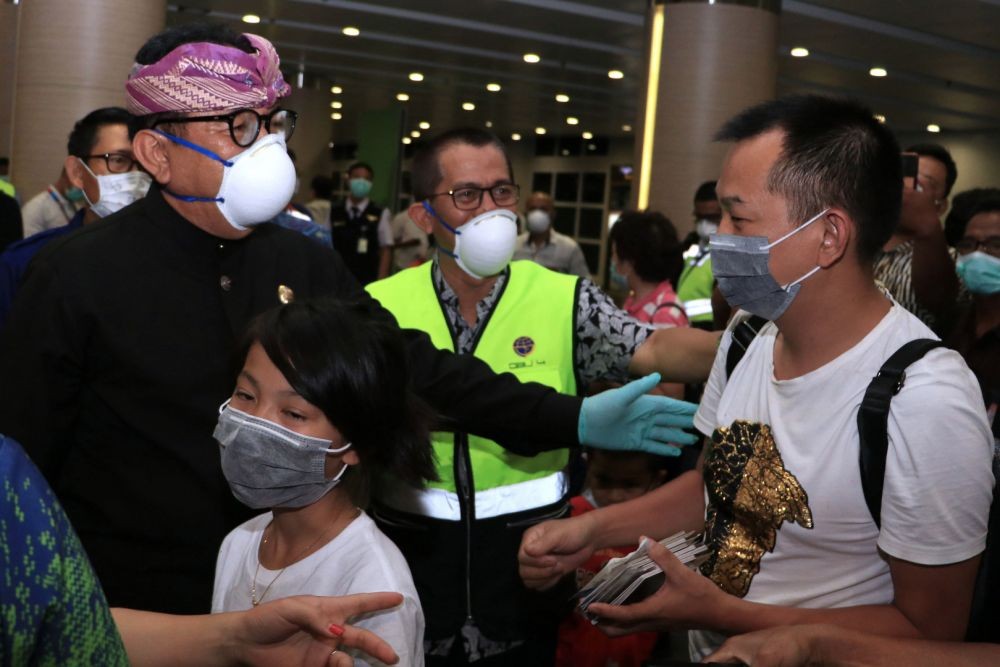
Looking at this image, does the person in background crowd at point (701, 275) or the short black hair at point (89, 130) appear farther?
the person in background crowd at point (701, 275)

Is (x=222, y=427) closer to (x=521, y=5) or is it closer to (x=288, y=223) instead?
(x=288, y=223)

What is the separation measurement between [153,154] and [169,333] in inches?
16.4

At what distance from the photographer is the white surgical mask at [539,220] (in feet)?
37.0

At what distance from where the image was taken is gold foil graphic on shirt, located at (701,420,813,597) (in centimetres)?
179

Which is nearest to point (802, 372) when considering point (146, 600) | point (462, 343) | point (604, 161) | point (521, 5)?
point (462, 343)

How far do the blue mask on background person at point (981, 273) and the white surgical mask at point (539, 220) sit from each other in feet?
25.0

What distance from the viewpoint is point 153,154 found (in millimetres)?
2238

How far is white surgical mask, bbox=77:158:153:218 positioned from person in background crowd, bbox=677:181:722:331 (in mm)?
2475

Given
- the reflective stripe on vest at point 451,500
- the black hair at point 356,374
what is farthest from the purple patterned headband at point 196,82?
the reflective stripe on vest at point 451,500

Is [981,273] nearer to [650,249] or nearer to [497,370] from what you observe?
[650,249]

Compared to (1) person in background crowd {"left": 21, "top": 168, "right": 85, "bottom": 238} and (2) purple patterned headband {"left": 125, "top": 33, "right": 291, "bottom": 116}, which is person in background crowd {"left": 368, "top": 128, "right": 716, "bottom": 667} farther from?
(1) person in background crowd {"left": 21, "top": 168, "right": 85, "bottom": 238}

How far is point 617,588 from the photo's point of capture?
1.80m

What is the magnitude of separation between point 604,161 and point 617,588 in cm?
2661

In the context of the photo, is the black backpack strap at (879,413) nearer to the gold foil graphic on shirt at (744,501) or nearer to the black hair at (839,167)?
the gold foil graphic on shirt at (744,501)
